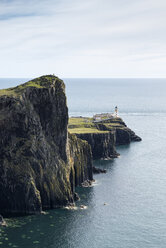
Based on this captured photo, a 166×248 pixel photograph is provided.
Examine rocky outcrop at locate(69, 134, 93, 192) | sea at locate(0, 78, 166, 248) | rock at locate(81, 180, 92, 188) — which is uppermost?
rocky outcrop at locate(69, 134, 93, 192)

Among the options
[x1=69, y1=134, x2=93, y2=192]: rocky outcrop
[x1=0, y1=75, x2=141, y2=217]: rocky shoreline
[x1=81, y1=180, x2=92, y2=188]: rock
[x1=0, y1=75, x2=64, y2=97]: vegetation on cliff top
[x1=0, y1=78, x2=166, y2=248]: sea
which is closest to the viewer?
[x1=0, y1=78, x2=166, y2=248]: sea

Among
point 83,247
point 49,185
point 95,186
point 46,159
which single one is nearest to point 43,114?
point 46,159

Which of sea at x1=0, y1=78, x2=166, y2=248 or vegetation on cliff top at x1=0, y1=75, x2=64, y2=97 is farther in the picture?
vegetation on cliff top at x1=0, y1=75, x2=64, y2=97

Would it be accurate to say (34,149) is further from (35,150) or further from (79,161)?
(79,161)

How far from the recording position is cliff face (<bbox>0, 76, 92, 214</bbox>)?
120 m

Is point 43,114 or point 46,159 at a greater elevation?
point 43,114

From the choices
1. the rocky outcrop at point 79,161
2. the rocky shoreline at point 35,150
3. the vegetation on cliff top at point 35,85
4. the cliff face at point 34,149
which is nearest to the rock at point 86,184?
the rocky outcrop at point 79,161

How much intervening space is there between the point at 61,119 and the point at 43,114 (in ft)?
22.2

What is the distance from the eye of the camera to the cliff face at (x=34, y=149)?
119875 millimetres

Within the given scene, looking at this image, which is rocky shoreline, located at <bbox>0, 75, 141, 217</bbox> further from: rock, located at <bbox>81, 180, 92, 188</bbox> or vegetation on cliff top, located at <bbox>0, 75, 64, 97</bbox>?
rock, located at <bbox>81, 180, 92, 188</bbox>

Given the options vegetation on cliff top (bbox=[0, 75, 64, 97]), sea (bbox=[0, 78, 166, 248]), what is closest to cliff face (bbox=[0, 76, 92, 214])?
vegetation on cliff top (bbox=[0, 75, 64, 97])

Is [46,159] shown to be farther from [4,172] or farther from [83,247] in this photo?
[83,247]

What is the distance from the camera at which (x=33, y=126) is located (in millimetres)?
127125

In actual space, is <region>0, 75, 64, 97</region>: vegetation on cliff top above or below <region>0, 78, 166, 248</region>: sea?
above
